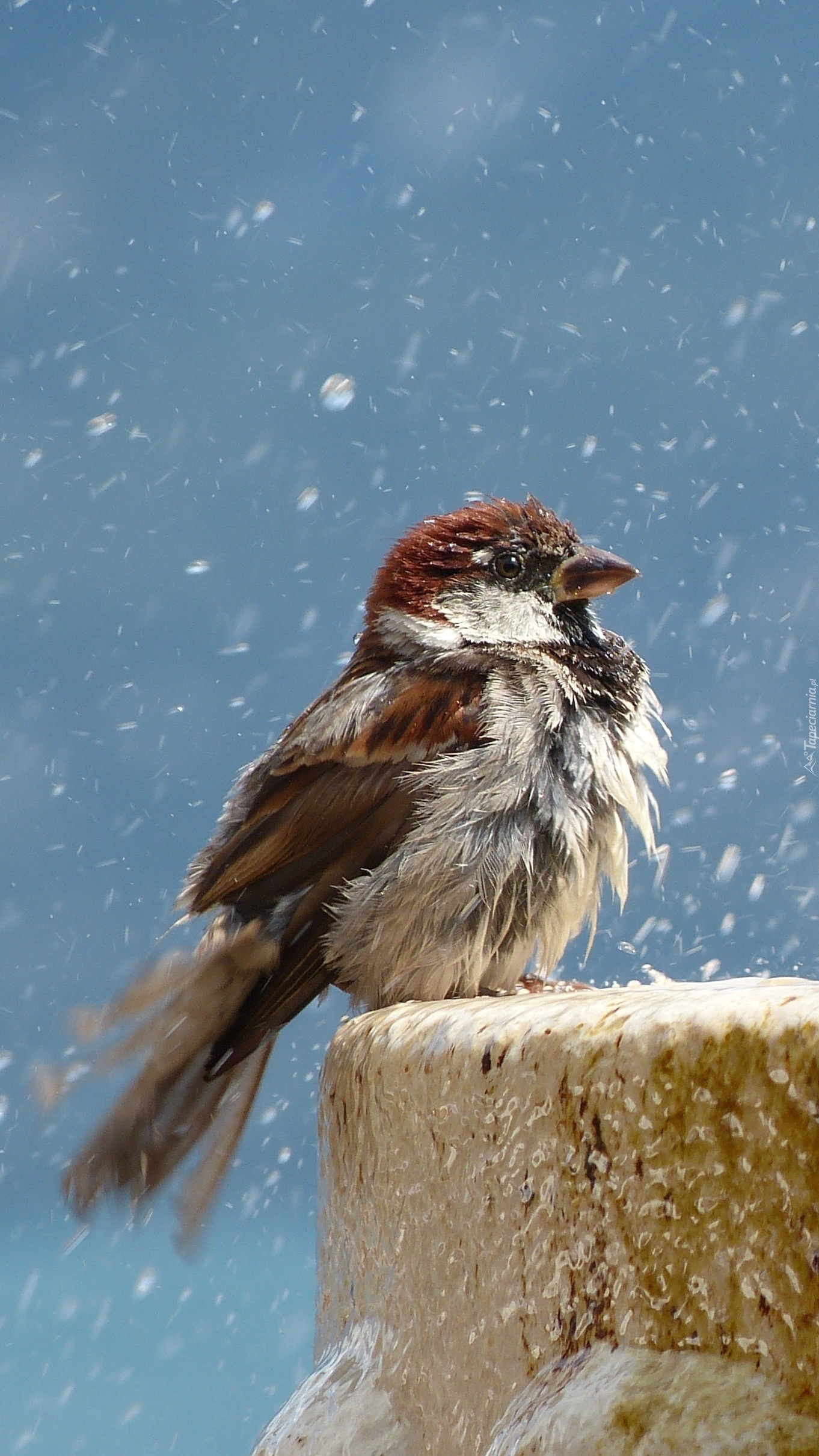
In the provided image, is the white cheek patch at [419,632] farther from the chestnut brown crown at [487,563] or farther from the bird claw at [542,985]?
the bird claw at [542,985]

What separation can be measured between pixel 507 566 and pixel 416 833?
0.63 meters

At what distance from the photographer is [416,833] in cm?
231

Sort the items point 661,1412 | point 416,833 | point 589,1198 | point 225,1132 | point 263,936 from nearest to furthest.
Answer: point 661,1412 → point 589,1198 → point 416,833 → point 263,936 → point 225,1132

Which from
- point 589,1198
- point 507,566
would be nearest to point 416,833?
point 507,566

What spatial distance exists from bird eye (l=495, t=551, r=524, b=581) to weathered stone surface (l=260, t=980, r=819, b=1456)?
1.06 meters

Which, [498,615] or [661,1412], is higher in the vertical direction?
[498,615]

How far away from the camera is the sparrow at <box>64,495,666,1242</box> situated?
229 cm

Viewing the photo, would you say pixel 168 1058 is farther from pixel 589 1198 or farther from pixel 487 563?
pixel 589 1198

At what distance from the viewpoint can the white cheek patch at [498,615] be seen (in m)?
2.58

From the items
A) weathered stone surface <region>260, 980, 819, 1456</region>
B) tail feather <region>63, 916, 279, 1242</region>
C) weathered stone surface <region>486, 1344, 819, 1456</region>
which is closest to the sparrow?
tail feather <region>63, 916, 279, 1242</region>

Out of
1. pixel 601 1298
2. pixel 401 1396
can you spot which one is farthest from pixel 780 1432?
pixel 401 1396

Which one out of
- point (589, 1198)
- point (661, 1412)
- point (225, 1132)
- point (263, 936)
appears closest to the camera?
point (661, 1412)

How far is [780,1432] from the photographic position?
1.00 metres

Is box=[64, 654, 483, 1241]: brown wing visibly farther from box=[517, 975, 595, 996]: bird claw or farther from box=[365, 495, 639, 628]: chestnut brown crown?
box=[517, 975, 595, 996]: bird claw
